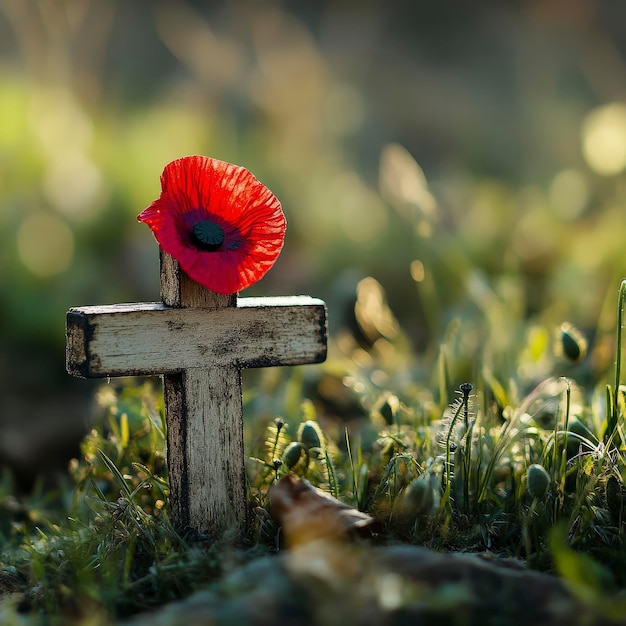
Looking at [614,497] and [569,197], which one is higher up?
[569,197]

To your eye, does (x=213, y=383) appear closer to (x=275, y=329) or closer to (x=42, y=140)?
(x=275, y=329)

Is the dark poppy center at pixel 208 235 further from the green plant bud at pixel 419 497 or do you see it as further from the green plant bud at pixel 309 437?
the green plant bud at pixel 419 497

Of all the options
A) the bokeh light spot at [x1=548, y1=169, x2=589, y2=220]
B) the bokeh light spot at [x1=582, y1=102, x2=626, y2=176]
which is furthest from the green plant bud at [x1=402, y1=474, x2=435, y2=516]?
the bokeh light spot at [x1=548, y1=169, x2=589, y2=220]

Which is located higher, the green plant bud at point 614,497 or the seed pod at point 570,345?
the seed pod at point 570,345

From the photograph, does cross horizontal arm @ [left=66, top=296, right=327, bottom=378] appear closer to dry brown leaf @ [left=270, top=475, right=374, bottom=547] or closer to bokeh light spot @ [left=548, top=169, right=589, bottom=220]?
dry brown leaf @ [left=270, top=475, right=374, bottom=547]

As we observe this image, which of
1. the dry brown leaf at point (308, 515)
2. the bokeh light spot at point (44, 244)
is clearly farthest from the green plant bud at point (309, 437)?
the bokeh light spot at point (44, 244)

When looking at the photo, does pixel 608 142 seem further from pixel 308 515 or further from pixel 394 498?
pixel 308 515

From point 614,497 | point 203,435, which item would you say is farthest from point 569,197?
point 203,435
